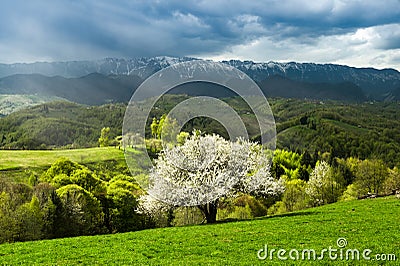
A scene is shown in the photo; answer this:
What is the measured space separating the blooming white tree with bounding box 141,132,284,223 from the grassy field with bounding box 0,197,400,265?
9.37 metres

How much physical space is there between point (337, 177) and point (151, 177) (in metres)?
74.4

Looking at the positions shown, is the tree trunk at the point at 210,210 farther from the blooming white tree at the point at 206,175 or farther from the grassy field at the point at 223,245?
the grassy field at the point at 223,245

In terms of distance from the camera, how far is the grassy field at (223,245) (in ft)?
68.3

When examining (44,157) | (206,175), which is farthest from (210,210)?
(44,157)

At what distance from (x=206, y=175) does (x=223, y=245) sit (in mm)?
18230

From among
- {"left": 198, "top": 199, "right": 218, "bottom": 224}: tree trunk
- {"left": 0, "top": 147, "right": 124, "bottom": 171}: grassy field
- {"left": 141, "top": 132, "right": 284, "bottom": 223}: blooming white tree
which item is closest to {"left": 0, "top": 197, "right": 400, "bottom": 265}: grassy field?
{"left": 141, "top": 132, "right": 284, "bottom": 223}: blooming white tree

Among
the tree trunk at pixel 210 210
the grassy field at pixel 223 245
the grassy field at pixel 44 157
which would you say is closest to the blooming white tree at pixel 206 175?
the tree trunk at pixel 210 210

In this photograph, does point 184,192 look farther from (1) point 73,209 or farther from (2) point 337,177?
(2) point 337,177

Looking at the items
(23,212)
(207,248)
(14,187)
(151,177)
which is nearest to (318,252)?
(207,248)

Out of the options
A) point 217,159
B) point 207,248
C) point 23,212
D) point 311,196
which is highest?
point 217,159

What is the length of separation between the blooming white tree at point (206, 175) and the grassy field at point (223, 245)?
30.7ft

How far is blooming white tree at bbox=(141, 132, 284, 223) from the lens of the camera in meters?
42.0

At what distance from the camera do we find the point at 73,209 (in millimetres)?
56750

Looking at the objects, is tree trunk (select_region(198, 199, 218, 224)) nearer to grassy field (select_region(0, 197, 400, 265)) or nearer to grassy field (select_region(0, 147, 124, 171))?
grassy field (select_region(0, 197, 400, 265))
